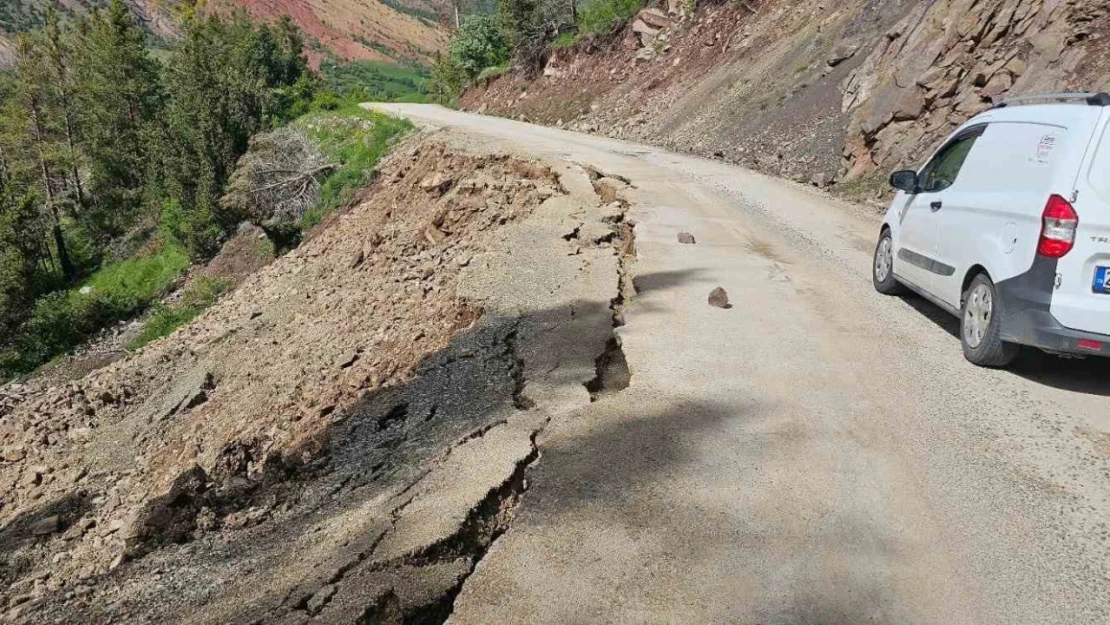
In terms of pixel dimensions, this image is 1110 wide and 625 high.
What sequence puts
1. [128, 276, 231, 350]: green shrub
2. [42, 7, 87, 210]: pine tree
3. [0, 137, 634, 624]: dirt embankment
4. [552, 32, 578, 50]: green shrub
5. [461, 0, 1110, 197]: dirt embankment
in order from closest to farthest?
[0, 137, 634, 624]: dirt embankment < [461, 0, 1110, 197]: dirt embankment < [128, 276, 231, 350]: green shrub < [552, 32, 578, 50]: green shrub < [42, 7, 87, 210]: pine tree

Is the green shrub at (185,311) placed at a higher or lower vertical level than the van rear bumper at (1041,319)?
lower

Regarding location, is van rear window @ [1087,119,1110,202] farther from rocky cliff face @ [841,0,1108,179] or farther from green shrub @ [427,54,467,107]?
green shrub @ [427,54,467,107]

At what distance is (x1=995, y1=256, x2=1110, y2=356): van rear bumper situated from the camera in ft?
15.2

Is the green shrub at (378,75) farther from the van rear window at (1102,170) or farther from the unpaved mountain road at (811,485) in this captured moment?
the van rear window at (1102,170)

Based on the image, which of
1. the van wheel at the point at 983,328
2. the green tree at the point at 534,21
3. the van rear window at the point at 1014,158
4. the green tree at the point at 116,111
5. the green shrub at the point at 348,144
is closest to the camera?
the van rear window at the point at 1014,158

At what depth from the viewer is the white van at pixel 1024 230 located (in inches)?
179

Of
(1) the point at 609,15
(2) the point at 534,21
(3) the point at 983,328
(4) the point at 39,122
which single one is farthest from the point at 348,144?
(4) the point at 39,122

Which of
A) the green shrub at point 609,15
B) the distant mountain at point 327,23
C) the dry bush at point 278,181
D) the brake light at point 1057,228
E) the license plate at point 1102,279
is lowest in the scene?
the dry bush at point 278,181

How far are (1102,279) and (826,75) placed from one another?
48.9ft

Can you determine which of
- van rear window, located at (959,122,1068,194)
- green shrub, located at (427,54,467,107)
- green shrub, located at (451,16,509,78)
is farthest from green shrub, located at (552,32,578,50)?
van rear window, located at (959,122,1068,194)

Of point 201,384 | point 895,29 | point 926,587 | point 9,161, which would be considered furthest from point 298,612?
point 9,161

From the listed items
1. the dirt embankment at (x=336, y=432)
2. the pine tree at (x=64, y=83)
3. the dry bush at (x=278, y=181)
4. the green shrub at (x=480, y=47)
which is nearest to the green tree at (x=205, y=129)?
the dry bush at (x=278, y=181)

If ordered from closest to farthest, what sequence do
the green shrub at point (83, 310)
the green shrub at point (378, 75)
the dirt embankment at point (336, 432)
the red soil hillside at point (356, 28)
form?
the dirt embankment at point (336, 432) < the green shrub at point (83, 310) < the green shrub at point (378, 75) < the red soil hillside at point (356, 28)

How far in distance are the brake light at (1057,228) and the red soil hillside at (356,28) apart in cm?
11325
